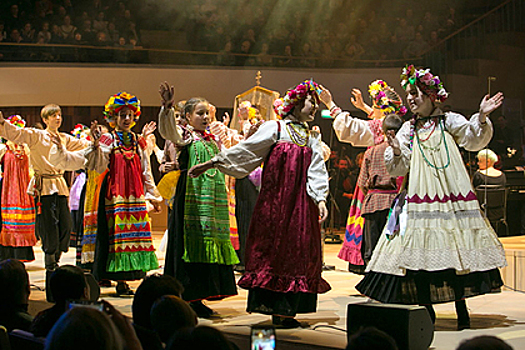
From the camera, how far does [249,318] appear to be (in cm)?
Answer: 409

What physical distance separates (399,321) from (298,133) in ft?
4.47

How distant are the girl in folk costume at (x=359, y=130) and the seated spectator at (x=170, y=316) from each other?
2.90 m

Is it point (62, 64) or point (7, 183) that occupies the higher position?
point (62, 64)

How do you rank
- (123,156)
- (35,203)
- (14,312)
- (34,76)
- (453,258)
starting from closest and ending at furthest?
1. (14,312)
2. (453,258)
3. (123,156)
4. (35,203)
5. (34,76)

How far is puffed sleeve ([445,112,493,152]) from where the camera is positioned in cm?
381

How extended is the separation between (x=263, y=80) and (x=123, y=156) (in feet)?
24.9

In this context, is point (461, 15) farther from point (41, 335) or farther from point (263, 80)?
point (41, 335)

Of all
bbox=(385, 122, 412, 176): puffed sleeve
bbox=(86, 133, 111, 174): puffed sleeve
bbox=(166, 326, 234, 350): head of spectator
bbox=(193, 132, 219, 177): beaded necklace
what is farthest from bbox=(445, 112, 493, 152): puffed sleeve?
bbox=(166, 326, 234, 350): head of spectator

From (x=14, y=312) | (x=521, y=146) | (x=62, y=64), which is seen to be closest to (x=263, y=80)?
(x=62, y=64)

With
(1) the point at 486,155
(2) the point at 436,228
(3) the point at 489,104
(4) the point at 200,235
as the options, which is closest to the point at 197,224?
(4) the point at 200,235

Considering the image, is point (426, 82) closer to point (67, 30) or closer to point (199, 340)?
point (199, 340)

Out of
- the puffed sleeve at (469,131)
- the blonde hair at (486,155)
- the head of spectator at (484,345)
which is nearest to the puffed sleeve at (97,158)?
the puffed sleeve at (469,131)

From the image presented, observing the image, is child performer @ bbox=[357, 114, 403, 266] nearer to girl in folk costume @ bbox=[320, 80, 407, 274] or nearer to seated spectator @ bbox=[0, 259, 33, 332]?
girl in folk costume @ bbox=[320, 80, 407, 274]

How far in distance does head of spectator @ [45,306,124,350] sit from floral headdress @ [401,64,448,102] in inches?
108
